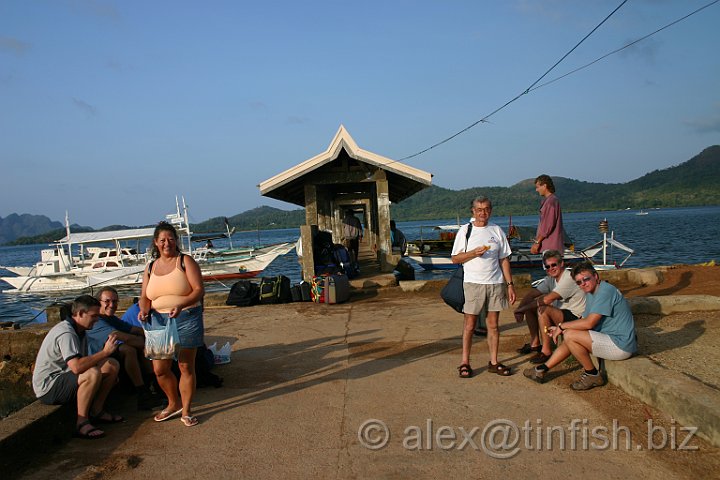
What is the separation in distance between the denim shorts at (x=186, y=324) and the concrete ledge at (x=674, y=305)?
219 inches

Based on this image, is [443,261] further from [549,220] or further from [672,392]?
[672,392]

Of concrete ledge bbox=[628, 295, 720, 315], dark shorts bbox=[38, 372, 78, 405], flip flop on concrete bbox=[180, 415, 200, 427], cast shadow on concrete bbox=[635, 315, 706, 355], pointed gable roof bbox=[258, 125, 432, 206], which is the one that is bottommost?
flip flop on concrete bbox=[180, 415, 200, 427]

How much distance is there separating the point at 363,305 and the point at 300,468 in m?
6.21

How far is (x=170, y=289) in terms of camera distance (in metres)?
4.05

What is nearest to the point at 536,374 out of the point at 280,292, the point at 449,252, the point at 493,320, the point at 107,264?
the point at 493,320

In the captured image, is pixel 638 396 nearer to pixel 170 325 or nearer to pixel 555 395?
pixel 555 395

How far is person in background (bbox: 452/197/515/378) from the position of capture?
5.07 m

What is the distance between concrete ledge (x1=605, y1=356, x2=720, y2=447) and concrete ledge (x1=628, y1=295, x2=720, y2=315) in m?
2.50

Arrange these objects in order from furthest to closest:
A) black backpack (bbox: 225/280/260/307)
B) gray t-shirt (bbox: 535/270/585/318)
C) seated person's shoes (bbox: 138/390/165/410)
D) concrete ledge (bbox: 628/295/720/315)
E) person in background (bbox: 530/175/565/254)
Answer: black backpack (bbox: 225/280/260/307) < concrete ledge (bbox: 628/295/720/315) < person in background (bbox: 530/175/565/254) < gray t-shirt (bbox: 535/270/585/318) < seated person's shoes (bbox: 138/390/165/410)

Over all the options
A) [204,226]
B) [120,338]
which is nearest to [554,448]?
[120,338]

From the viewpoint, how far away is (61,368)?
4203 mm

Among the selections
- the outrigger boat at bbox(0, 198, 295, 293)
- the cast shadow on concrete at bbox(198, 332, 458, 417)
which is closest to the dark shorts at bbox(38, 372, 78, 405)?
the cast shadow on concrete at bbox(198, 332, 458, 417)

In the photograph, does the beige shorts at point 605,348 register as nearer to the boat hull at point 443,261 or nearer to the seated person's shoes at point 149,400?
the seated person's shoes at point 149,400

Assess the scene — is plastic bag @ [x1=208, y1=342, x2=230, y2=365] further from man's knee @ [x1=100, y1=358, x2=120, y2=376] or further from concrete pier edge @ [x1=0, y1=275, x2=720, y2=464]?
concrete pier edge @ [x1=0, y1=275, x2=720, y2=464]
